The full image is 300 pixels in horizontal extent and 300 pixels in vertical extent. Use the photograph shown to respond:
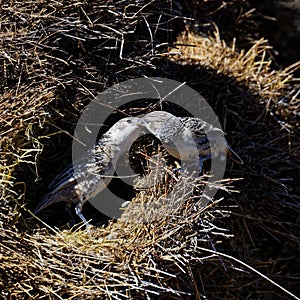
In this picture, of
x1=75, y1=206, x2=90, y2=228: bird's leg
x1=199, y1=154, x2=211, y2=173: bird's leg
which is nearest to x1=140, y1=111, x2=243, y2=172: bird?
x1=199, y1=154, x2=211, y2=173: bird's leg

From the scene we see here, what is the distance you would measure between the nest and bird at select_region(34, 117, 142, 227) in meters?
0.07

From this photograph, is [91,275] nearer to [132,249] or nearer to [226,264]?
[132,249]

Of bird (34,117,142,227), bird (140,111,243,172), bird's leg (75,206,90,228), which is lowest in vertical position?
bird's leg (75,206,90,228)

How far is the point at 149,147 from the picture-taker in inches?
80.6

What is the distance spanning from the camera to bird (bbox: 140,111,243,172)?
1.94 metres

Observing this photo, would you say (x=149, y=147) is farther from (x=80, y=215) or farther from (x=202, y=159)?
(x=80, y=215)

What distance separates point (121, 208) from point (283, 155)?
62 centimetres

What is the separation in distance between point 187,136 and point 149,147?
160mm

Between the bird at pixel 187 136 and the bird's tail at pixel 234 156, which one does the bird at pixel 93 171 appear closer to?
the bird at pixel 187 136

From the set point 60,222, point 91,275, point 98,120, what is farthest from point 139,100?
point 91,275

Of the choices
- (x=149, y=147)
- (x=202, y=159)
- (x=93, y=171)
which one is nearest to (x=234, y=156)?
(x=202, y=159)

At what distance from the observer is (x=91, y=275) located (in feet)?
5.92

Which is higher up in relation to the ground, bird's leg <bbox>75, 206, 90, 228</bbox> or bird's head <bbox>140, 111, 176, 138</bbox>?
bird's head <bbox>140, 111, 176, 138</bbox>

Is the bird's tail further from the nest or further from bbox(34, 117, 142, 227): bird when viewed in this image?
bbox(34, 117, 142, 227): bird
